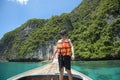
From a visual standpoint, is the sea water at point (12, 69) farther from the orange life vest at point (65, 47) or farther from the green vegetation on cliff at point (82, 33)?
the orange life vest at point (65, 47)

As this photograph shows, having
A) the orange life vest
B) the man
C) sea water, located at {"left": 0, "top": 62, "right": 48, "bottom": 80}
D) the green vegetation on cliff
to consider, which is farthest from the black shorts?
the green vegetation on cliff

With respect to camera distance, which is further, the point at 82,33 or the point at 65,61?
the point at 82,33

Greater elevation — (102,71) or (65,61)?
(65,61)

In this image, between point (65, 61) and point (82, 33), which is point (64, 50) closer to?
point (65, 61)

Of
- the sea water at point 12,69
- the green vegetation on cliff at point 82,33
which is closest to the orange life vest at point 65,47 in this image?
the sea water at point 12,69

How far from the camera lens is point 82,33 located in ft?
224

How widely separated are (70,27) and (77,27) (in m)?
3.34

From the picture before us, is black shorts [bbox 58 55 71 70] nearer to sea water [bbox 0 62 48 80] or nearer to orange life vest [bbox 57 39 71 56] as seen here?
orange life vest [bbox 57 39 71 56]

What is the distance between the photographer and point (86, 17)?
74375 mm

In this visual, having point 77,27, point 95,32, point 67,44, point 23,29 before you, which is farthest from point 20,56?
point 67,44

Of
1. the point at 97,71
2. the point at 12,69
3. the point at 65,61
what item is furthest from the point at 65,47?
the point at 12,69

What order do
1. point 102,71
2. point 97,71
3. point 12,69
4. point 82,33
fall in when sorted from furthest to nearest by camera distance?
1. point 82,33
2. point 12,69
3. point 97,71
4. point 102,71

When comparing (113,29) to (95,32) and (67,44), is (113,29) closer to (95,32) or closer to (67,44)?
(95,32)

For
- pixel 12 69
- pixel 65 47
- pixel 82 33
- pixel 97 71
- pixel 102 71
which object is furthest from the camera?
pixel 82 33
